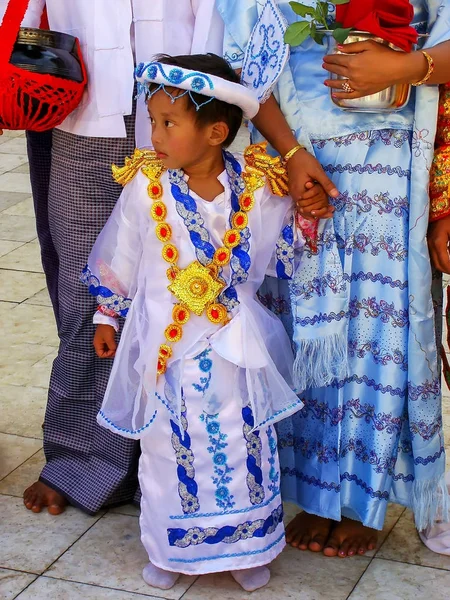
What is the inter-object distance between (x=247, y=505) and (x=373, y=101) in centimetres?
108

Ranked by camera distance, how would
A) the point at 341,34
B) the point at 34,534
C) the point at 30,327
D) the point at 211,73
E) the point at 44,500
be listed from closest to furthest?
the point at 341,34 < the point at 211,73 < the point at 34,534 < the point at 44,500 < the point at 30,327

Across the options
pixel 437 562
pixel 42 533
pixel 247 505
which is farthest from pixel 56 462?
pixel 437 562

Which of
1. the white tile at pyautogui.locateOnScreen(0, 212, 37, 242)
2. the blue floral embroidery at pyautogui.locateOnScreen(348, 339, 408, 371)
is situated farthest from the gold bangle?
the white tile at pyautogui.locateOnScreen(0, 212, 37, 242)

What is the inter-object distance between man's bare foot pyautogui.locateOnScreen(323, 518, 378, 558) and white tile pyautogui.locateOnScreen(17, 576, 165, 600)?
56 centimetres

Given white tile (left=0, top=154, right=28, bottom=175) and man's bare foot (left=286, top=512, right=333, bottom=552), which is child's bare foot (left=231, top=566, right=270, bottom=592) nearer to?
man's bare foot (left=286, top=512, right=333, bottom=552)

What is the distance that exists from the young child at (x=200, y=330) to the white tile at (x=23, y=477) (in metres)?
0.68

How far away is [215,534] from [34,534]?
0.63 m

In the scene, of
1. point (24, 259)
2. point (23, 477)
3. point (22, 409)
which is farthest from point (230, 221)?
point (24, 259)

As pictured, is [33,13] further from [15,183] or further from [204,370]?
[15,183]

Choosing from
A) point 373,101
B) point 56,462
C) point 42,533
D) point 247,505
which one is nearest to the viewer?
point 373,101

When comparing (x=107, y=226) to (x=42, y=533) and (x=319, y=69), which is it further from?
(x=42, y=533)

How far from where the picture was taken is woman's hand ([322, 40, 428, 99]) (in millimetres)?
2680

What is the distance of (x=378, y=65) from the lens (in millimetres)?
2682

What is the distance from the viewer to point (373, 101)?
2793 millimetres
